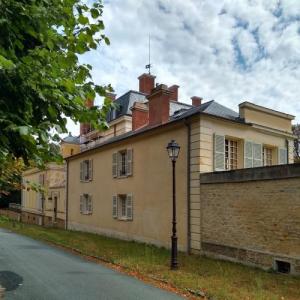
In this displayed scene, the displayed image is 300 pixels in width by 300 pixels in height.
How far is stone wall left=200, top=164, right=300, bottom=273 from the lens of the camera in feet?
38.5

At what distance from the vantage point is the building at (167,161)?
15844mm

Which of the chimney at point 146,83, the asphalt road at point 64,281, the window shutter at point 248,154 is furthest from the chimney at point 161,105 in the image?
the chimney at point 146,83

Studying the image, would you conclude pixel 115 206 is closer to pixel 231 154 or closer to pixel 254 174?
pixel 231 154

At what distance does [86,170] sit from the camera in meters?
26.7

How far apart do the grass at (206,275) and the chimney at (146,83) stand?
21914 mm

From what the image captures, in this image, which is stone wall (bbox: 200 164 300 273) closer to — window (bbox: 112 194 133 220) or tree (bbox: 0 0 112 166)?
window (bbox: 112 194 133 220)

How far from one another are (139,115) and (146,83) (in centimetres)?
1325

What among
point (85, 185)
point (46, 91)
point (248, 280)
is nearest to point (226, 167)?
point (248, 280)

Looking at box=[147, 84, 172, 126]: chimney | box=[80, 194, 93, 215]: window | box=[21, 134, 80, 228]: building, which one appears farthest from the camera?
box=[21, 134, 80, 228]: building

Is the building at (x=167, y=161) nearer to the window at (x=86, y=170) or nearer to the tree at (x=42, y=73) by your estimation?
Answer: the window at (x=86, y=170)

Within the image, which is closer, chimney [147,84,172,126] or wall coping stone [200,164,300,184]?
wall coping stone [200,164,300,184]

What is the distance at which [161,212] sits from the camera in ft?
58.5

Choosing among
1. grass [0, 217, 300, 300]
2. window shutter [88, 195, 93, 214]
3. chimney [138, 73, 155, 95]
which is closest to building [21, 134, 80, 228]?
window shutter [88, 195, 93, 214]

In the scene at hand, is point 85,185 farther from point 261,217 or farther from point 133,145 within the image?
point 261,217
